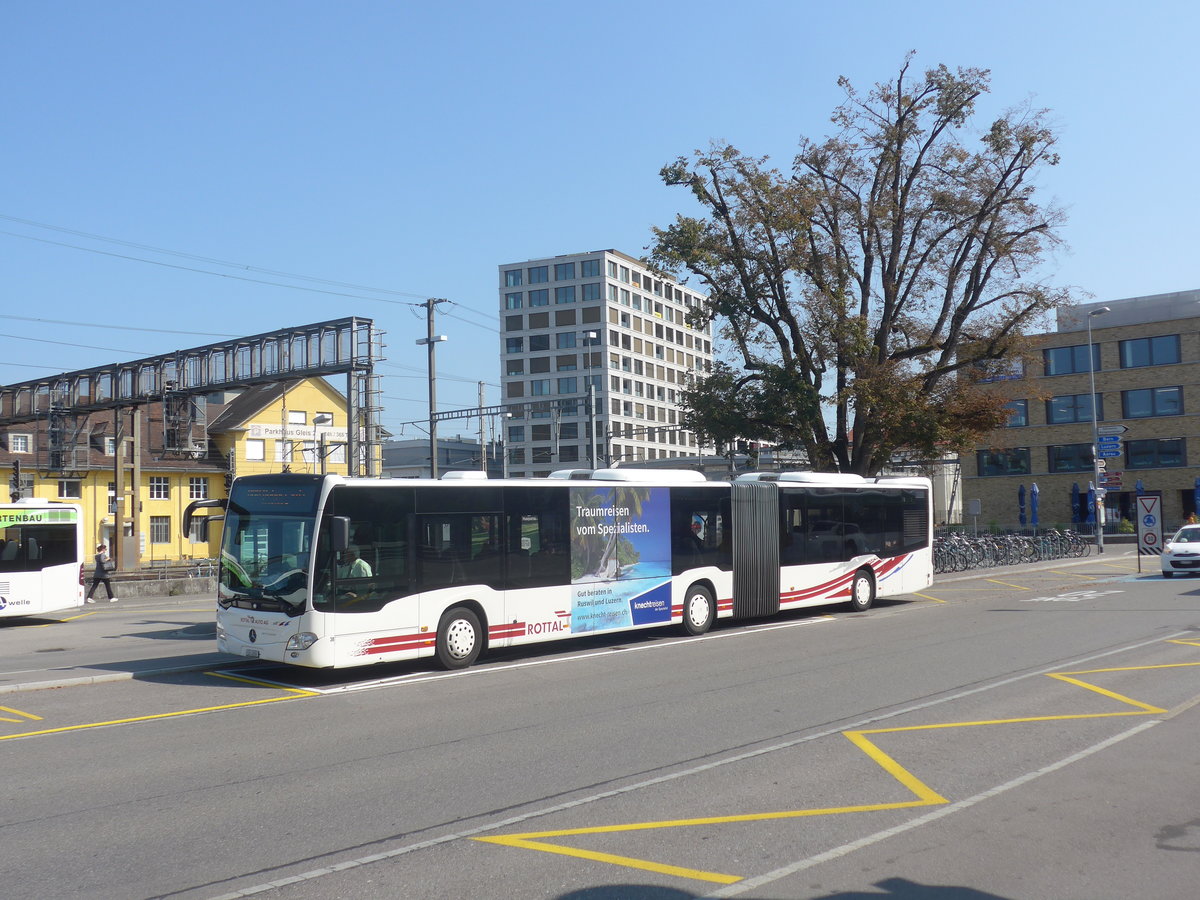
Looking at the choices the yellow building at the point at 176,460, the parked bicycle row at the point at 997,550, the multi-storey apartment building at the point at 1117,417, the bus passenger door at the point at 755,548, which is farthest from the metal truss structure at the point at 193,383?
the multi-storey apartment building at the point at 1117,417

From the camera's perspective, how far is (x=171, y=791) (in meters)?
7.84

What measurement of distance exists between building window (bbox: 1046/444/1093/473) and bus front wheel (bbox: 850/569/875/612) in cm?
4675

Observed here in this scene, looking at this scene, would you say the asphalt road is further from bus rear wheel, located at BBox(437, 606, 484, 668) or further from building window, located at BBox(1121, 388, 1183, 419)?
building window, located at BBox(1121, 388, 1183, 419)

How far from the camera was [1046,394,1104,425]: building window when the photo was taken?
6378 centimetres

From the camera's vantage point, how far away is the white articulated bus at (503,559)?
13.1m

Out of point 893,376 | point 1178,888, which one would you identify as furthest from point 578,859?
point 893,376

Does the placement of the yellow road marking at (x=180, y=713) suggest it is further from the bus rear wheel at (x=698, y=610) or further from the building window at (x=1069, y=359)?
the building window at (x=1069, y=359)

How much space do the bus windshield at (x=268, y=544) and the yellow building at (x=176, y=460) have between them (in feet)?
139

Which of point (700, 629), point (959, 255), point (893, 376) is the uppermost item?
point (959, 255)

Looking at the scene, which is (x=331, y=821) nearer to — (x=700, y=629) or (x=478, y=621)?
Answer: (x=478, y=621)

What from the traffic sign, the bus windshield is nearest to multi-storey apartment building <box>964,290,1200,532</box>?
the traffic sign

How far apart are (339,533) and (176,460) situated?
49.7 meters

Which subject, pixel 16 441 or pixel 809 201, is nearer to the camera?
pixel 809 201

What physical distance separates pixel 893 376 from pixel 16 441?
50284mm
